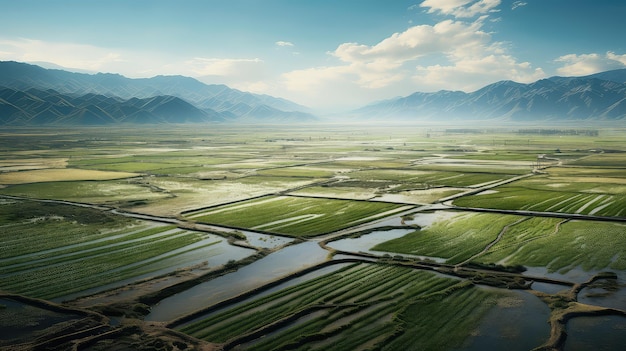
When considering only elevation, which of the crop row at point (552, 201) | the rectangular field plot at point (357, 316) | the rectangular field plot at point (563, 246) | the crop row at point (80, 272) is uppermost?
the crop row at point (552, 201)

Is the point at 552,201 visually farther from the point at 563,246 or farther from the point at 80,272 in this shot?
the point at 80,272

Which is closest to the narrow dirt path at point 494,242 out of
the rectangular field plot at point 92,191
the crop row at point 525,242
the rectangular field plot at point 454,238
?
the crop row at point 525,242

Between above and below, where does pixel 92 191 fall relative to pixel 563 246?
below

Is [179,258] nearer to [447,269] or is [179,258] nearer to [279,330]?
[279,330]

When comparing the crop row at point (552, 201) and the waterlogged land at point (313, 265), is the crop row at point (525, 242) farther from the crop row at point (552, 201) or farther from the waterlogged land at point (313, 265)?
the crop row at point (552, 201)

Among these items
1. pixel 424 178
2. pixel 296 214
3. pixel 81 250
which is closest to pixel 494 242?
pixel 296 214

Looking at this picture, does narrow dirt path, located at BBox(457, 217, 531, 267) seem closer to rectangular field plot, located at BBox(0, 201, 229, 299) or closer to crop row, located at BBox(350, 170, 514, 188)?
rectangular field plot, located at BBox(0, 201, 229, 299)

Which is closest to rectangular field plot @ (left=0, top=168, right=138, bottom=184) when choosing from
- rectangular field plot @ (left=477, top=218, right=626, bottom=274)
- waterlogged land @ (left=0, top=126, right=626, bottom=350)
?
waterlogged land @ (left=0, top=126, right=626, bottom=350)
